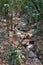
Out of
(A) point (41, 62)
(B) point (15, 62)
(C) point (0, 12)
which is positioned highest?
(C) point (0, 12)

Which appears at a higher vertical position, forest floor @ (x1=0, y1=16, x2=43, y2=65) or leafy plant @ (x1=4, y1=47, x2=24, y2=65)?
leafy plant @ (x1=4, y1=47, x2=24, y2=65)

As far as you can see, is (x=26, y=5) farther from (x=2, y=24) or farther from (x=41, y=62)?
(x=41, y=62)

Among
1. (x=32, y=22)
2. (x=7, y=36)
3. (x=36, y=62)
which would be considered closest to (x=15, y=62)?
(x=36, y=62)

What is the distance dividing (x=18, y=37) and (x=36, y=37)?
21.4 inches

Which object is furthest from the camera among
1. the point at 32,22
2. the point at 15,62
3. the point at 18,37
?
the point at 32,22

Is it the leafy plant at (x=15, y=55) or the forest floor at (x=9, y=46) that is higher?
the leafy plant at (x=15, y=55)

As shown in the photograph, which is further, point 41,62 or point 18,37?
point 18,37

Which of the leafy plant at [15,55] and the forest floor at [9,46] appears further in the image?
the forest floor at [9,46]

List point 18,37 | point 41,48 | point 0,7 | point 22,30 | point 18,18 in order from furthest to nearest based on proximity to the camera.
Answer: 1. point 18,18
2. point 22,30
3. point 18,37
4. point 0,7
5. point 41,48

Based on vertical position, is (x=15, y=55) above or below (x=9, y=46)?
above

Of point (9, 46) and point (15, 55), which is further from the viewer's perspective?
point (9, 46)

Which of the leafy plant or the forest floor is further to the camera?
the forest floor

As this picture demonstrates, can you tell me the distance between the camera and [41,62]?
4.88 m

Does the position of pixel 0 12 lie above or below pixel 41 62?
above
